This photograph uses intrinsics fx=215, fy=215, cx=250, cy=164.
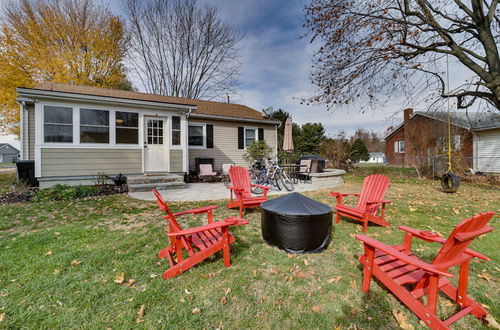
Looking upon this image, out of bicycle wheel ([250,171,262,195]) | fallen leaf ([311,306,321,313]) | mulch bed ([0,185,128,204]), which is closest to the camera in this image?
fallen leaf ([311,306,321,313])

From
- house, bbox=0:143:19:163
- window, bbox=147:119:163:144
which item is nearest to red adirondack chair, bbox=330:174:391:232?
window, bbox=147:119:163:144

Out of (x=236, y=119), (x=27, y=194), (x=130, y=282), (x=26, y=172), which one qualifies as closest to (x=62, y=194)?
(x=27, y=194)

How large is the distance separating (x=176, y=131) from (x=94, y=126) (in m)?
2.93

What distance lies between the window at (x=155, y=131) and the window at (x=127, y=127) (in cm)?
48

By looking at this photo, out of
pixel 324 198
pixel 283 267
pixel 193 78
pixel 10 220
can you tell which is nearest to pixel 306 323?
pixel 283 267

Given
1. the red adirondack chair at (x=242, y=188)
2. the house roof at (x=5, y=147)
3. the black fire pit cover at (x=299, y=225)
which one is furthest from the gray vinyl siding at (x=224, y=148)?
the house roof at (x=5, y=147)

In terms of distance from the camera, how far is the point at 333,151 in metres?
15.4

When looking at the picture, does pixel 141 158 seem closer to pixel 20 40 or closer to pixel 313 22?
pixel 313 22

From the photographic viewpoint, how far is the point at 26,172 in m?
7.80

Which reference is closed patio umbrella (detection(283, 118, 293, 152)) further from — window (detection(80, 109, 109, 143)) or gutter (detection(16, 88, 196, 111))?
window (detection(80, 109, 109, 143))

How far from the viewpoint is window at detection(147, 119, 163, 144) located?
8.98 meters

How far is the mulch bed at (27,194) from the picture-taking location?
5.99 metres

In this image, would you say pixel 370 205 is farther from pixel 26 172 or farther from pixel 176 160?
pixel 26 172

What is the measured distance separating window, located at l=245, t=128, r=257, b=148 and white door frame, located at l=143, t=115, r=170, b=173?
16.9 feet
